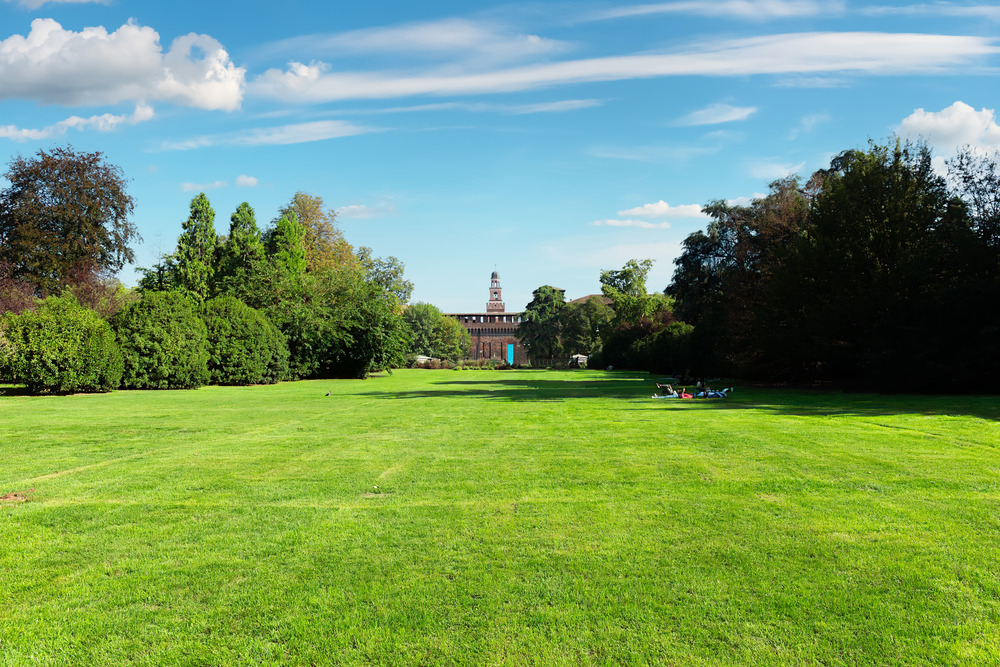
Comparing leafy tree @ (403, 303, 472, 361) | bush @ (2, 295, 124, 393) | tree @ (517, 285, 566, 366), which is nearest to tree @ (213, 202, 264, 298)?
bush @ (2, 295, 124, 393)

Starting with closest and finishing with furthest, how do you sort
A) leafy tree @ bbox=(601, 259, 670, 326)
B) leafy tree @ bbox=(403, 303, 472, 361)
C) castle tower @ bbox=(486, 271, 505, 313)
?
1. leafy tree @ bbox=(601, 259, 670, 326)
2. leafy tree @ bbox=(403, 303, 472, 361)
3. castle tower @ bbox=(486, 271, 505, 313)

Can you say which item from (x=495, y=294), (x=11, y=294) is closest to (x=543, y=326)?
(x=11, y=294)

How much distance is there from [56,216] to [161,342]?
1489 cm

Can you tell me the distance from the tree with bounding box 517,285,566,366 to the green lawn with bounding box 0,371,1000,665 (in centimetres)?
7343

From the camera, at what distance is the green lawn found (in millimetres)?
3244

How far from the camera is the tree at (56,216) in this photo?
105 feet

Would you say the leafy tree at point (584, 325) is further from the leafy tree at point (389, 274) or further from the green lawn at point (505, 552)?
the green lawn at point (505, 552)

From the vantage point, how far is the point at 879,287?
20.4 m

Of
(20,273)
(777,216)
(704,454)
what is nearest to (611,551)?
(704,454)

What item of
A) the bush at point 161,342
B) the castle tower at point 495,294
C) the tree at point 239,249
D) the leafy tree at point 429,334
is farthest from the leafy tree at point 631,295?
the castle tower at point 495,294

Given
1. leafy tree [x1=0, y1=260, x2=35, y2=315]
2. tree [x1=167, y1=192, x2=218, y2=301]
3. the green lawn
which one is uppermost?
tree [x1=167, y1=192, x2=218, y2=301]

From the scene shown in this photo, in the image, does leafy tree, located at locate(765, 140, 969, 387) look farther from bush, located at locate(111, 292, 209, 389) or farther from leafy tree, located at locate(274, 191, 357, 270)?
leafy tree, located at locate(274, 191, 357, 270)

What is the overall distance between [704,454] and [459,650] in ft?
18.7

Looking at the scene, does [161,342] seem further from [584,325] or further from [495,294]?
[495,294]
